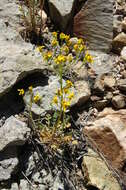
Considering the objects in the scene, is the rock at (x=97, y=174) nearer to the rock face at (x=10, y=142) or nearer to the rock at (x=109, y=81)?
the rock face at (x=10, y=142)

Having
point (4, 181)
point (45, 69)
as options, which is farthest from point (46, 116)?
point (4, 181)

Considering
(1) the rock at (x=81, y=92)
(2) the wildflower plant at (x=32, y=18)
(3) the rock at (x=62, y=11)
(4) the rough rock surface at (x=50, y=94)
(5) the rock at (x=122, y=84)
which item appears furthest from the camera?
(3) the rock at (x=62, y=11)

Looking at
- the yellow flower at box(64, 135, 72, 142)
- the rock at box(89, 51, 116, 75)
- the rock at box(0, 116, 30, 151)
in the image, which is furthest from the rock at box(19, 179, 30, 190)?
the rock at box(89, 51, 116, 75)

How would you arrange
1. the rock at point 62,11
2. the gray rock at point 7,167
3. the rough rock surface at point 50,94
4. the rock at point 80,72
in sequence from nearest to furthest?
the gray rock at point 7,167 → the rough rock surface at point 50,94 → the rock at point 80,72 → the rock at point 62,11

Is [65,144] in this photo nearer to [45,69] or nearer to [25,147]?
[25,147]

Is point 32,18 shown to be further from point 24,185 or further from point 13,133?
point 24,185

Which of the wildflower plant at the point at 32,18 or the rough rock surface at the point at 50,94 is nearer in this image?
the rough rock surface at the point at 50,94

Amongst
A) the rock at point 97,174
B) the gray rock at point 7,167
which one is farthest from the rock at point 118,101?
the gray rock at point 7,167

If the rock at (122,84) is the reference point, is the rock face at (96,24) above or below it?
above

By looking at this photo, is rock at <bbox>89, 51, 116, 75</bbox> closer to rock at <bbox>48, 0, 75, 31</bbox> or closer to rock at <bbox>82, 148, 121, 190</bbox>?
rock at <bbox>48, 0, 75, 31</bbox>
